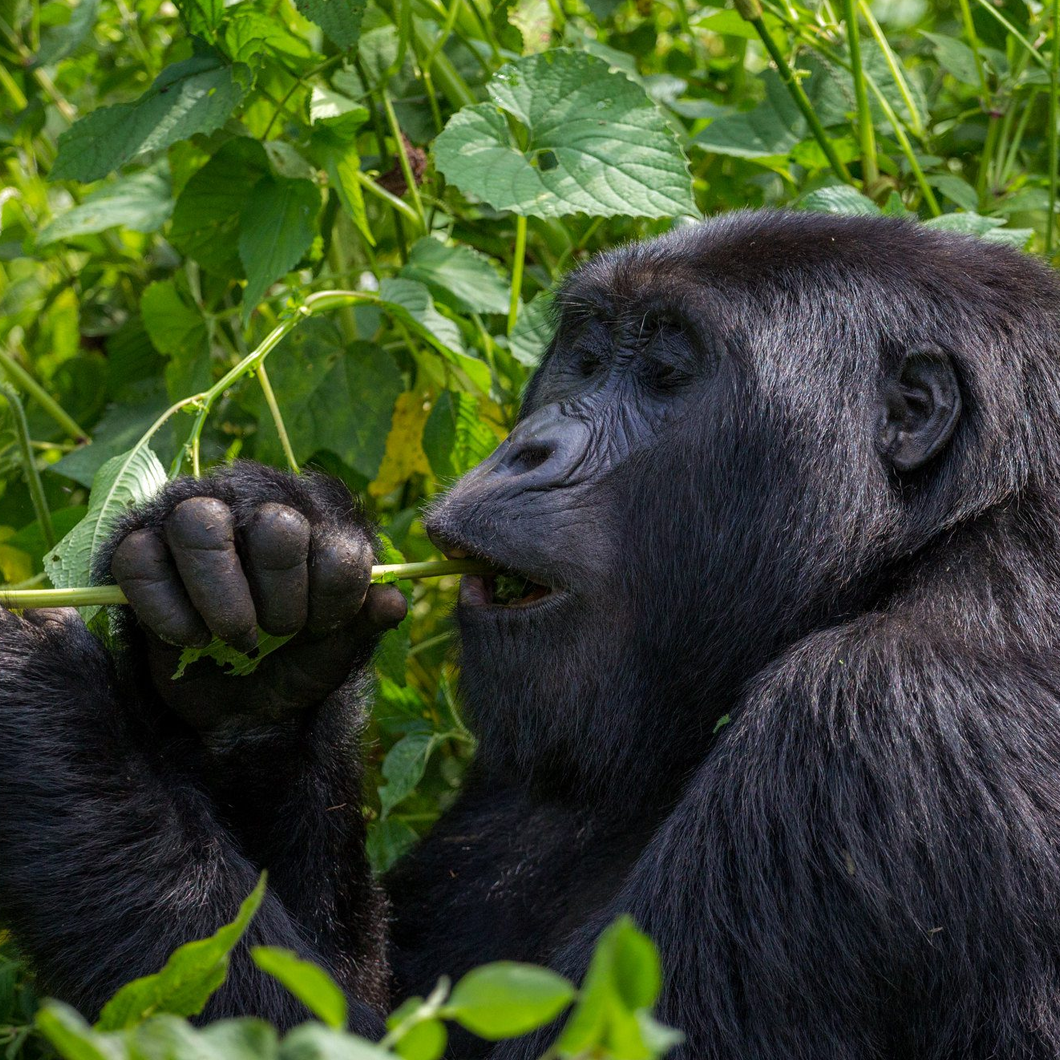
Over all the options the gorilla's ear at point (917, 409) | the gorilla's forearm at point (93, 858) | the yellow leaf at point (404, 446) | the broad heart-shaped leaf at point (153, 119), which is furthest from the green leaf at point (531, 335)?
the gorilla's forearm at point (93, 858)

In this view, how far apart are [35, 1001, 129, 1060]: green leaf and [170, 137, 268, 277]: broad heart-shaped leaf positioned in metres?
3.28

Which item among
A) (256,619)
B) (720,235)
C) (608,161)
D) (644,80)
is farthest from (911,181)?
(256,619)

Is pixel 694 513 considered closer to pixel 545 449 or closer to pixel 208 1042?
pixel 545 449

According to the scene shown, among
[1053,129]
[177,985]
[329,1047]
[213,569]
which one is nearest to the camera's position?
[329,1047]

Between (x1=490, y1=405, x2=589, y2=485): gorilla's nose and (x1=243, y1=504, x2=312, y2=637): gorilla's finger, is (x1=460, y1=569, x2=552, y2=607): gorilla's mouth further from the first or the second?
(x1=243, y1=504, x2=312, y2=637): gorilla's finger

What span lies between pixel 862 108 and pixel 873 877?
2779 mm

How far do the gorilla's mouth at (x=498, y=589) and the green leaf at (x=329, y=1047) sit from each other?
1.79 m

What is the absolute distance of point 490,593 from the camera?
2850mm

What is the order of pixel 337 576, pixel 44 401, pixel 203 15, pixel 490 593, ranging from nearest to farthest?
pixel 337 576 → pixel 490 593 → pixel 203 15 → pixel 44 401

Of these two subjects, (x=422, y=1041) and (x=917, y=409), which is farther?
(x=917, y=409)

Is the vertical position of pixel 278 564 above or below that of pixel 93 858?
above

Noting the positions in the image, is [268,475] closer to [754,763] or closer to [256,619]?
[256,619]

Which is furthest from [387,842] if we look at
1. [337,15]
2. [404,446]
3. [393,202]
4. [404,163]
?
[337,15]

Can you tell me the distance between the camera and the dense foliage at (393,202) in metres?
3.62
